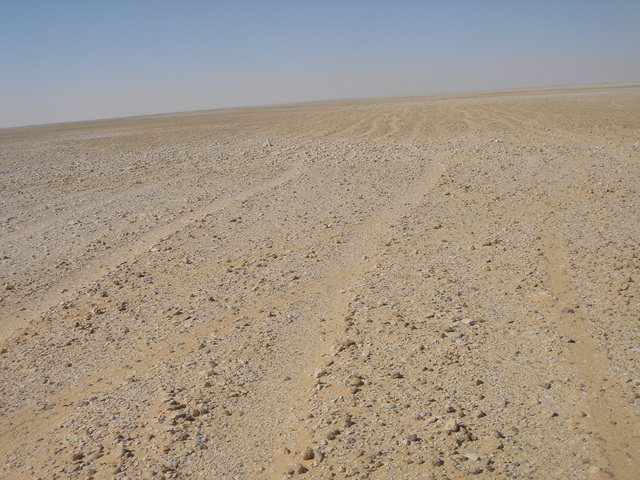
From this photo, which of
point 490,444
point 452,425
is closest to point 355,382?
point 452,425

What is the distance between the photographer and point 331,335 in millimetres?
4863

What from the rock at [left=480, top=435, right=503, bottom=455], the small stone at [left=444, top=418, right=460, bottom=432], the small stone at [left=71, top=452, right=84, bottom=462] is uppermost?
the small stone at [left=444, top=418, right=460, bottom=432]

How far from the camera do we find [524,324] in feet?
15.5

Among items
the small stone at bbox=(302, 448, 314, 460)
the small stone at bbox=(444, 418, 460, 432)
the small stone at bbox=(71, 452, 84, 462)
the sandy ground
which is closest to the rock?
the sandy ground

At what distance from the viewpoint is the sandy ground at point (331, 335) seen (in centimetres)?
338

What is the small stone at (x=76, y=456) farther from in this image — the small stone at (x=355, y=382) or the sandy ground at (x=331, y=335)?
the small stone at (x=355, y=382)

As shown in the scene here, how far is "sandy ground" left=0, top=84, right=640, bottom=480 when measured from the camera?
11.1ft

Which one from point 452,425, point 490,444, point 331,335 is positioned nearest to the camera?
point 490,444

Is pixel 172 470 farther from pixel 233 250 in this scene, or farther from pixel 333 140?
pixel 333 140

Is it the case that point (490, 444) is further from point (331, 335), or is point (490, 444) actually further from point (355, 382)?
point (331, 335)

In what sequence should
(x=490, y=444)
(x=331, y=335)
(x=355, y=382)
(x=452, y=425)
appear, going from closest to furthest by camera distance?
(x=490, y=444) → (x=452, y=425) → (x=355, y=382) → (x=331, y=335)

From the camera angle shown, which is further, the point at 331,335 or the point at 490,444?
the point at 331,335

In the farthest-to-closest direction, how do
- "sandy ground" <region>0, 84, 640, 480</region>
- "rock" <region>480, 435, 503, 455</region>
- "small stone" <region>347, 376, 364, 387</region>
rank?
"small stone" <region>347, 376, 364, 387</region> → "sandy ground" <region>0, 84, 640, 480</region> → "rock" <region>480, 435, 503, 455</region>

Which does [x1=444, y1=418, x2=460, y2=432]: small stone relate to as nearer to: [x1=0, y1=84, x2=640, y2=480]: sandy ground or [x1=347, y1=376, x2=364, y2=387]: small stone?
[x1=0, y1=84, x2=640, y2=480]: sandy ground
